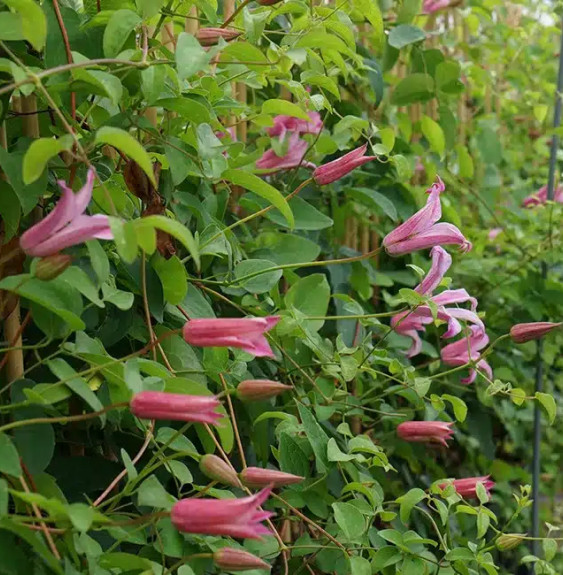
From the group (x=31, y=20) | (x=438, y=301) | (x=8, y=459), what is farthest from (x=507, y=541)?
(x=31, y=20)

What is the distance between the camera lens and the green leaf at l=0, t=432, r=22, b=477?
0.49 meters

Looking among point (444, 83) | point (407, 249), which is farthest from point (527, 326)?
point (444, 83)

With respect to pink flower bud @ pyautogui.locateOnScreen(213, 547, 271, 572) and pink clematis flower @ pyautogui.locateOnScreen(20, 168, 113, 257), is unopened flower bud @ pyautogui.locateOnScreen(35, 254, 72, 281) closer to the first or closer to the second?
pink clematis flower @ pyautogui.locateOnScreen(20, 168, 113, 257)

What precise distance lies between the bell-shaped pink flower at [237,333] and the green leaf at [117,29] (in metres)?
0.20

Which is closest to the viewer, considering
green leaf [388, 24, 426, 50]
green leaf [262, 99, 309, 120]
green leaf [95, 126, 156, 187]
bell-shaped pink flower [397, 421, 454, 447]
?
green leaf [95, 126, 156, 187]

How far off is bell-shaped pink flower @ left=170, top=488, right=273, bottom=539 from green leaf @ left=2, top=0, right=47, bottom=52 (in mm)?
283

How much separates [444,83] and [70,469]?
78cm

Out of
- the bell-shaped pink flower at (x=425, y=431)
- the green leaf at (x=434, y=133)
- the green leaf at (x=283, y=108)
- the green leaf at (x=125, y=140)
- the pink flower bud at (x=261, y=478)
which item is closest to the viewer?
the green leaf at (x=125, y=140)

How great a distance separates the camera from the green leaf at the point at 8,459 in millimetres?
491

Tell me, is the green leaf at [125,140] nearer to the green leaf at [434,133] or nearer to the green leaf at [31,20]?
the green leaf at [31,20]

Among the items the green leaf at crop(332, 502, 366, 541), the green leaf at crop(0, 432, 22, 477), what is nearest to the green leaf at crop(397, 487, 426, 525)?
the green leaf at crop(332, 502, 366, 541)

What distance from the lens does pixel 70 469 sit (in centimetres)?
69

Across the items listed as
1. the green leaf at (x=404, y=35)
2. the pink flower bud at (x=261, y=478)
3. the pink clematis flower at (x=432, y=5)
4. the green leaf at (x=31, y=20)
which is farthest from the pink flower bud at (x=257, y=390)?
the pink clematis flower at (x=432, y=5)

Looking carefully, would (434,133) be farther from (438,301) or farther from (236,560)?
(236,560)
